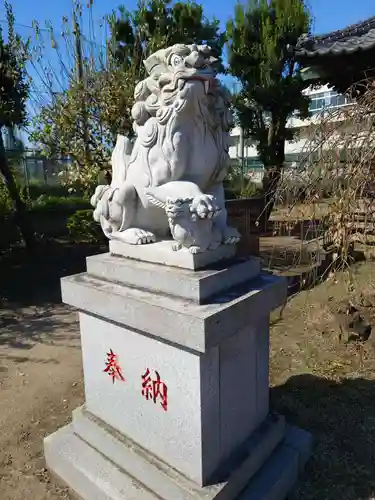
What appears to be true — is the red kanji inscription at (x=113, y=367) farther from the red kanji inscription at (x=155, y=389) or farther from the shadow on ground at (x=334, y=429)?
the shadow on ground at (x=334, y=429)

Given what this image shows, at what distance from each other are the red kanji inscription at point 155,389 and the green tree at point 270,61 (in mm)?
6682

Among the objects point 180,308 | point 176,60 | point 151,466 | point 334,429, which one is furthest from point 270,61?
point 151,466

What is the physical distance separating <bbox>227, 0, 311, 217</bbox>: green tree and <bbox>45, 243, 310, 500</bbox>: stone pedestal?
6432mm

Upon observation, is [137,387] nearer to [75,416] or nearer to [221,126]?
[75,416]

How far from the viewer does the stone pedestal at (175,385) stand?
176 cm

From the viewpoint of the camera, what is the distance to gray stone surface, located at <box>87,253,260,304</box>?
1758 mm

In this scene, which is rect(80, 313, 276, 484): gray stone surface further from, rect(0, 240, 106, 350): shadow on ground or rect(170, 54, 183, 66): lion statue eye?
rect(0, 240, 106, 350): shadow on ground

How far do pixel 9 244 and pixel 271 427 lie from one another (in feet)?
23.4

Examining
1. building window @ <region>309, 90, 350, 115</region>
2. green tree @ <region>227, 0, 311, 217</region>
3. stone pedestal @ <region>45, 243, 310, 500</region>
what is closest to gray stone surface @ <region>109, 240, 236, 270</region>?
stone pedestal @ <region>45, 243, 310, 500</region>

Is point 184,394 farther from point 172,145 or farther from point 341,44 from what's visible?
point 341,44

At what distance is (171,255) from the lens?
191 centimetres

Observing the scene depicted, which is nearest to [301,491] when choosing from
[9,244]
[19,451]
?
[19,451]

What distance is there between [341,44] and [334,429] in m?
3.65

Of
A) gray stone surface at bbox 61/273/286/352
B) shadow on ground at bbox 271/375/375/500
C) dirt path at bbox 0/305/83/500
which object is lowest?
dirt path at bbox 0/305/83/500
